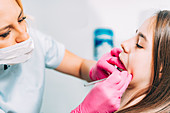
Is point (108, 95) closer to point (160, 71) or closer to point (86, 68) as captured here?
point (160, 71)

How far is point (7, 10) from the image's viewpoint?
837mm

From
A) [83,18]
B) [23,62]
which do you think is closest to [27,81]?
[23,62]

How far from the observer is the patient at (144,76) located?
33.0 inches

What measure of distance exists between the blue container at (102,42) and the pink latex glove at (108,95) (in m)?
0.83

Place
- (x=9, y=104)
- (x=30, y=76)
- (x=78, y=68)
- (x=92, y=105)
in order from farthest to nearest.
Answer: (x=78, y=68)
(x=30, y=76)
(x=9, y=104)
(x=92, y=105)

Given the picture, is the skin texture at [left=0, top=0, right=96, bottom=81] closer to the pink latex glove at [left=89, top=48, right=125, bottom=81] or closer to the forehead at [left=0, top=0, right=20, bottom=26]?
the forehead at [left=0, top=0, right=20, bottom=26]

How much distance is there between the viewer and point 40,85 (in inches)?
46.4

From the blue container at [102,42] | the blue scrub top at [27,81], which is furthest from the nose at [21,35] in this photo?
the blue container at [102,42]

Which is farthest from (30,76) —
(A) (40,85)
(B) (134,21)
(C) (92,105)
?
(B) (134,21)

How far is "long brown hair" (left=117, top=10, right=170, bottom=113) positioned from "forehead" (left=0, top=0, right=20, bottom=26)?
0.58 meters

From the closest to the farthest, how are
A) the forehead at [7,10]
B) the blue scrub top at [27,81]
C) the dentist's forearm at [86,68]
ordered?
the forehead at [7,10] → the blue scrub top at [27,81] → the dentist's forearm at [86,68]

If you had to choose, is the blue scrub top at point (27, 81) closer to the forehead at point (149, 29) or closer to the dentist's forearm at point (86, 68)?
the dentist's forearm at point (86, 68)

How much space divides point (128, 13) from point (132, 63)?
0.96 meters

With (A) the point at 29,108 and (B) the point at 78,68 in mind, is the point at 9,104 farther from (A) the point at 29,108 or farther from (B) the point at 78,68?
(B) the point at 78,68
